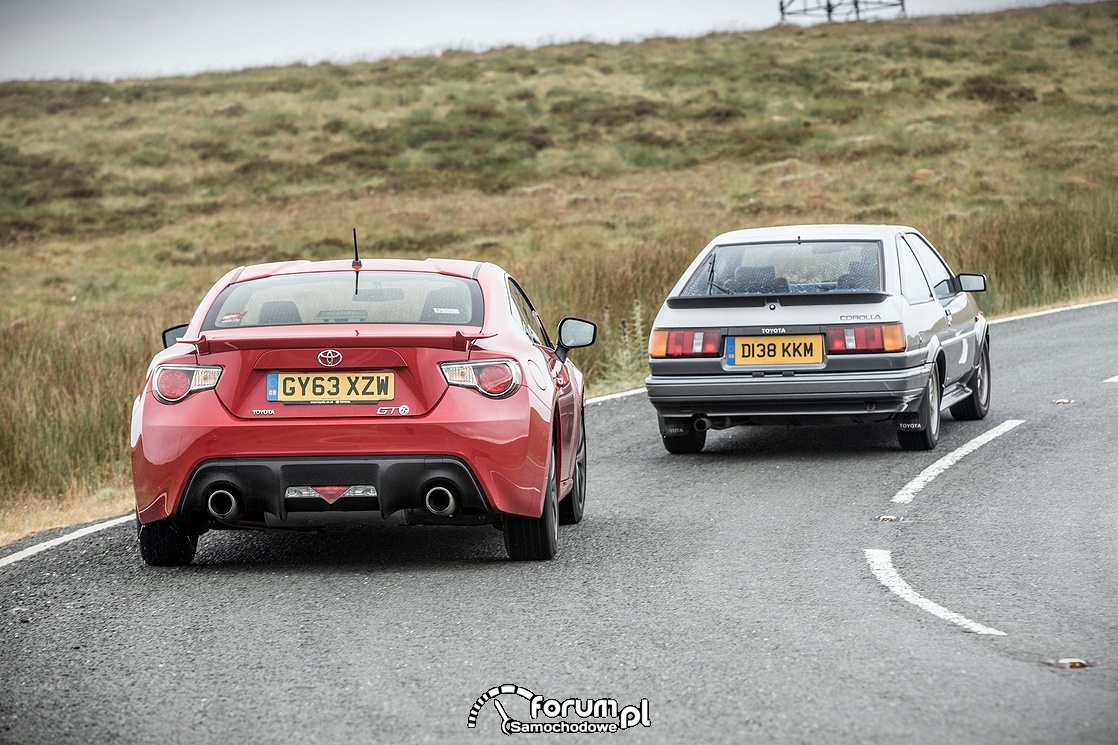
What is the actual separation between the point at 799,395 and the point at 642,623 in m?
4.44

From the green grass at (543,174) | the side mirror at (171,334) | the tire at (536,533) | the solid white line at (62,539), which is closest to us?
the tire at (536,533)

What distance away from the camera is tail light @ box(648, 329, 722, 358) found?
34.0ft

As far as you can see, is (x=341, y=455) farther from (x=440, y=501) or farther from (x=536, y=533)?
(x=536, y=533)

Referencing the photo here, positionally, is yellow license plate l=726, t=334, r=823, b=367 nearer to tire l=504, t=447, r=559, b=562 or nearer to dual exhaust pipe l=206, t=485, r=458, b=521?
tire l=504, t=447, r=559, b=562

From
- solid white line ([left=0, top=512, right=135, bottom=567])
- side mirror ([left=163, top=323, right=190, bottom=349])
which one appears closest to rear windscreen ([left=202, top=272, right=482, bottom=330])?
side mirror ([left=163, top=323, right=190, bottom=349])

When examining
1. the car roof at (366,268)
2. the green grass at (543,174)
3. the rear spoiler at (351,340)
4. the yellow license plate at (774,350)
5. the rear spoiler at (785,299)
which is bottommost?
the green grass at (543,174)

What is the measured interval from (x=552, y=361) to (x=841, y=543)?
1728mm

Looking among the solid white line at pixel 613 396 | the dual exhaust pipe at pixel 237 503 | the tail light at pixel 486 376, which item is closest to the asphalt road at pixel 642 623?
the dual exhaust pipe at pixel 237 503

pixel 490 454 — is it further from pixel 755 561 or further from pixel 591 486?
pixel 591 486

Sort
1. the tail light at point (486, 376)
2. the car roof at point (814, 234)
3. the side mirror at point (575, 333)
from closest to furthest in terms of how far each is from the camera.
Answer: the tail light at point (486, 376)
the side mirror at point (575, 333)
the car roof at point (814, 234)

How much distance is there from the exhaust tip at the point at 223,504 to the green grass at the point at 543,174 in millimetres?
3562

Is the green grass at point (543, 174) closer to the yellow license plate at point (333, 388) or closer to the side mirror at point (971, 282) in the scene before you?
the yellow license plate at point (333, 388)

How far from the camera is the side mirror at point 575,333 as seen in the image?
323 inches

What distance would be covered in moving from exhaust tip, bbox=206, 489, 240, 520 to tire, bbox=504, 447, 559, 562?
1.23 meters
